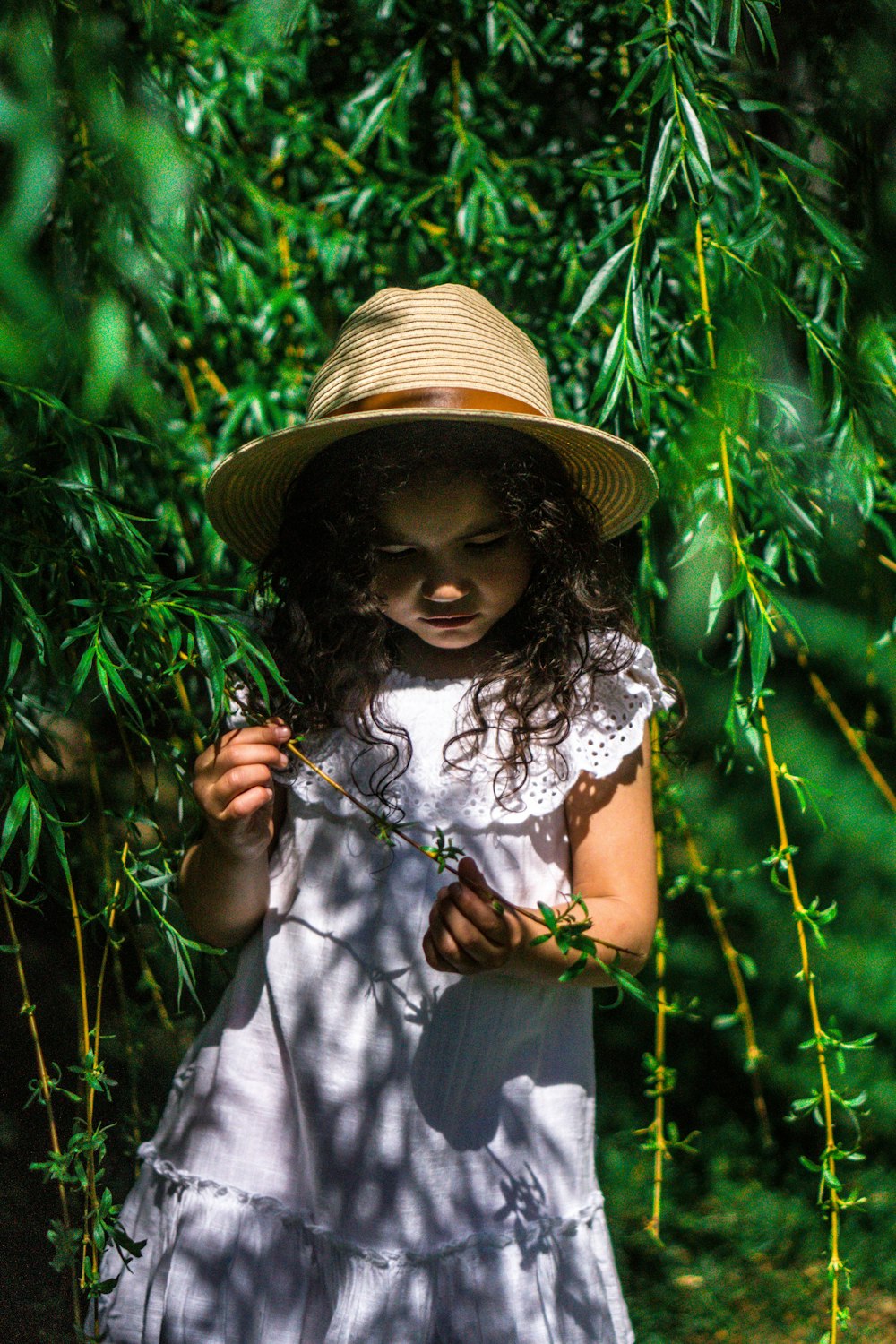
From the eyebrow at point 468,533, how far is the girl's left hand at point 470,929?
12.5 inches

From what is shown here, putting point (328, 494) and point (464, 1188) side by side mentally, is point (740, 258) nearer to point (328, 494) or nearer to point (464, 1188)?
point (328, 494)

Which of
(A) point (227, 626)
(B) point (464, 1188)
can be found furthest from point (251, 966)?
(A) point (227, 626)

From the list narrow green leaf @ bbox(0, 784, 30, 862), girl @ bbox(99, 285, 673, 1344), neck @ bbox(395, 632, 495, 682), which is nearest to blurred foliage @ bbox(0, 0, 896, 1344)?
narrow green leaf @ bbox(0, 784, 30, 862)

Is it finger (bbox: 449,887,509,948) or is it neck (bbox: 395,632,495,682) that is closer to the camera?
finger (bbox: 449,887,509,948)

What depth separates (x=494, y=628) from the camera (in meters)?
1.42

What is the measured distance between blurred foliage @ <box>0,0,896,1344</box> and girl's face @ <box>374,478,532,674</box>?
0.18m

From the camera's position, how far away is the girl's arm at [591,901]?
3.90 ft

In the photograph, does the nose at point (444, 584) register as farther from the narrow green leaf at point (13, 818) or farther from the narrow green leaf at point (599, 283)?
the narrow green leaf at point (13, 818)

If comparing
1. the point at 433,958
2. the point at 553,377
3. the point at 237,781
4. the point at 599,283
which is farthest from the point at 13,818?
the point at 553,377

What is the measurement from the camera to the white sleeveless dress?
1293 millimetres

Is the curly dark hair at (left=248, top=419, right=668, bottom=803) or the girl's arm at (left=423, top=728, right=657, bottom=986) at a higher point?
the curly dark hair at (left=248, top=419, right=668, bottom=803)

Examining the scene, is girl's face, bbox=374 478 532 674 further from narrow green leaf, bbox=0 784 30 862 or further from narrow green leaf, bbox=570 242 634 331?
narrow green leaf, bbox=0 784 30 862

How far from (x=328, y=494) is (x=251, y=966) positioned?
0.52 metres

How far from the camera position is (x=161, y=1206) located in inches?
54.0
